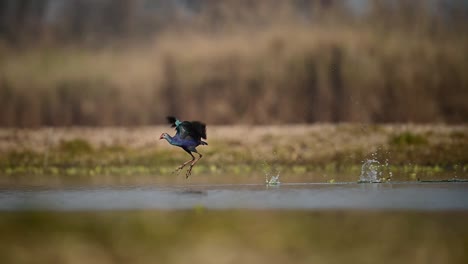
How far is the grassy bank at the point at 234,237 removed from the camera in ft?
42.0

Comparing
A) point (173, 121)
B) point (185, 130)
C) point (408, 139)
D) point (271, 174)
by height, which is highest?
point (173, 121)

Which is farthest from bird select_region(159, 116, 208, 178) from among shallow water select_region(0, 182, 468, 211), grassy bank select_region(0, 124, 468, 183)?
grassy bank select_region(0, 124, 468, 183)

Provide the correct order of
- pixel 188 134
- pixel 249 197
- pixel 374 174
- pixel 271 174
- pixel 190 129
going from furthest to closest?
pixel 271 174 → pixel 374 174 → pixel 188 134 → pixel 190 129 → pixel 249 197

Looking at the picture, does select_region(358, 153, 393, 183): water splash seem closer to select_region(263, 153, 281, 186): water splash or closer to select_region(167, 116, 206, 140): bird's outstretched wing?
select_region(263, 153, 281, 186): water splash

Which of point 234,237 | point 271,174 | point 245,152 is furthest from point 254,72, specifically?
point 234,237

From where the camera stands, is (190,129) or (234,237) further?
(190,129)

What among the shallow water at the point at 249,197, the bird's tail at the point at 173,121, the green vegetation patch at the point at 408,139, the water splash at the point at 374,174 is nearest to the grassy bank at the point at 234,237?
the shallow water at the point at 249,197

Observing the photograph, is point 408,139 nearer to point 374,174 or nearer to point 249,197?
point 374,174

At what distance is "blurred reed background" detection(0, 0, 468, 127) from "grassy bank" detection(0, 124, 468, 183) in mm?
2899

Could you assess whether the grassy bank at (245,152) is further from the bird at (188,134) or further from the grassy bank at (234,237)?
the grassy bank at (234,237)

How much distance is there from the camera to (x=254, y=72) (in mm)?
40438

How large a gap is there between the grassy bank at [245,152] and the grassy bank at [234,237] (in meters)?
10.2

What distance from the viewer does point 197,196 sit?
19.5 meters

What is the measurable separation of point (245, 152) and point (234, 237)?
718 inches
